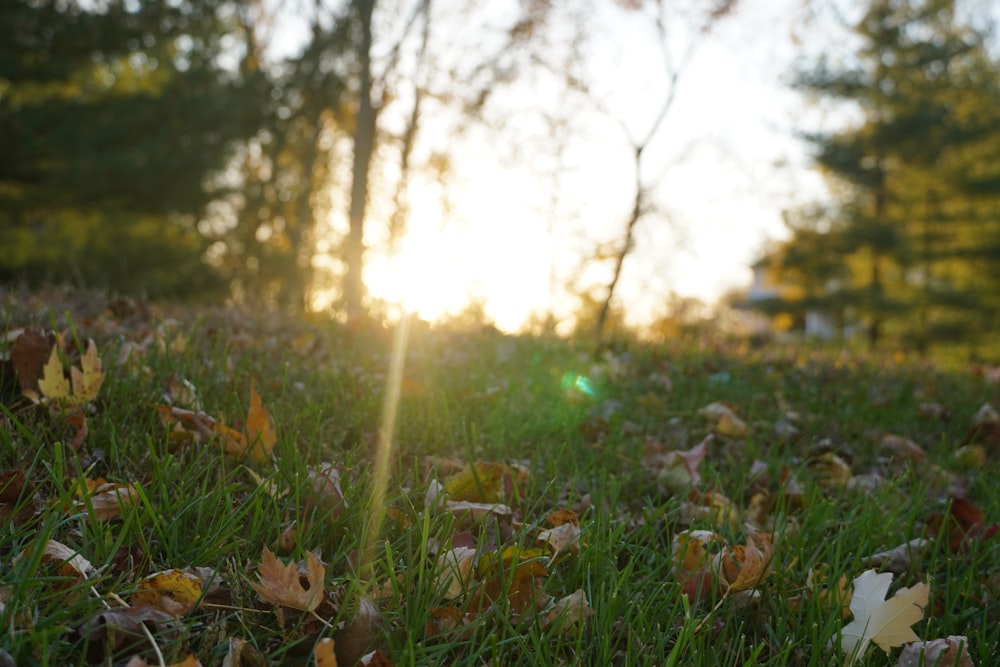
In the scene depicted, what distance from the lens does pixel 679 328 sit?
793 centimetres

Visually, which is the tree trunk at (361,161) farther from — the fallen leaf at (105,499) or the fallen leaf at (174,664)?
the fallen leaf at (174,664)

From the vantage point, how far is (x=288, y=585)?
117 cm

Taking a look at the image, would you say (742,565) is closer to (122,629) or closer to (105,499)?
(122,629)

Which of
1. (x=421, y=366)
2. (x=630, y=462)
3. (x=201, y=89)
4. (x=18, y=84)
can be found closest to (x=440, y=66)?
(x=201, y=89)

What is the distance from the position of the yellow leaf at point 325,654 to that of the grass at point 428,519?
0.09 m

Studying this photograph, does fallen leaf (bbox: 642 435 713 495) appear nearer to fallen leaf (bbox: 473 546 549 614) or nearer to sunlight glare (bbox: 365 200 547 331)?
fallen leaf (bbox: 473 546 549 614)

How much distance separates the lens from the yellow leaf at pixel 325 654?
3.39ft

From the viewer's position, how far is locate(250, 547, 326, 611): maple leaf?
1.16m

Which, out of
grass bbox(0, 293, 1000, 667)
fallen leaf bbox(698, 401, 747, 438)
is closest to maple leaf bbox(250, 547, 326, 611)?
grass bbox(0, 293, 1000, 667)

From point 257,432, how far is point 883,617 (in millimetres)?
1388

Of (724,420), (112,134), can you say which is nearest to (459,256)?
(112,134)

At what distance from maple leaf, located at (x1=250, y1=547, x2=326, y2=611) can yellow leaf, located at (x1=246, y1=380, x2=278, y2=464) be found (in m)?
0.59

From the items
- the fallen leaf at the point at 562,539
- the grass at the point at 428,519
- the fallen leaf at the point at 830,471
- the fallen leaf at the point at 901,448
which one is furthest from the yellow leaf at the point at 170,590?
the fallen leaf at the point at 901,448

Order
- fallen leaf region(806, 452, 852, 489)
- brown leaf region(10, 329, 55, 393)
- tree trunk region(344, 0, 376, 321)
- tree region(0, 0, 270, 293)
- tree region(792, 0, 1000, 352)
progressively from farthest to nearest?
tree region(792, 0, 1000, 352)
tree region(0, 0, 270, 293)
tree trunk region(344, 0, 376, 321)
fallen leaf region(806, 452, 852, 489)
brown leaf region(10, 329, 55, 393)
